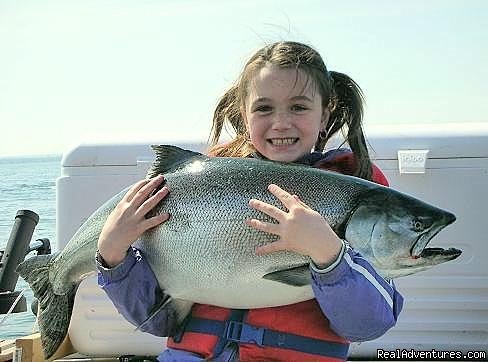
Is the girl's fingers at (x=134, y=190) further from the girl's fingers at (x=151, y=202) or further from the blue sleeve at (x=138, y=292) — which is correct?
the blue sleeve at (x=138, y=292)

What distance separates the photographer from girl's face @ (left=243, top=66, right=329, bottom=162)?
2.92 meters

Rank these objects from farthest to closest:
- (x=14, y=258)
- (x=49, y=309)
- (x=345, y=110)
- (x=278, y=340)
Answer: (x=14, y=258) → (x=345, y=110) → (x=49, y=309) → (x=278, y=340)

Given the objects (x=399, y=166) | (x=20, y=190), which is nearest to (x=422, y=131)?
(x=399, y=166)

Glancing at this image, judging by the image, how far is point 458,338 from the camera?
4.36 meters

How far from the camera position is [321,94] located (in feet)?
10.0

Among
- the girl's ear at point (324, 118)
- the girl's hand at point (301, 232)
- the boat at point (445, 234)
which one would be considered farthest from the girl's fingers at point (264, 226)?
the boat at point (445, 234)

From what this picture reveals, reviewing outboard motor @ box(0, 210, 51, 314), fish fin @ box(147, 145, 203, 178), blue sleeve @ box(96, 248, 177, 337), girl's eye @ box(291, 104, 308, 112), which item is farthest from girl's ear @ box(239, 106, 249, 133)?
outboard motor @ box(0, 210, 51, 314)

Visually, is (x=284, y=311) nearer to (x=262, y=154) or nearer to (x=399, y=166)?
(x=262, y=154)

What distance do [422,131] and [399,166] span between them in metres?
0.26

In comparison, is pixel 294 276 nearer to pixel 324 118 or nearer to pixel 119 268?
pixel 119 268

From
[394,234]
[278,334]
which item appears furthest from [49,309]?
[394,234]

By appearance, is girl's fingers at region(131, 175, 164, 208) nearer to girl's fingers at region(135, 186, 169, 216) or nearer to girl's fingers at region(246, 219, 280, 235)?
girl's fingers at region(135, 186, 169, 216)

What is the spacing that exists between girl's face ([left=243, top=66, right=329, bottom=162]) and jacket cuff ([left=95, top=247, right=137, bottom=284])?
0.65m

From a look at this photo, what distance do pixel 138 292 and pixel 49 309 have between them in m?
0.57
